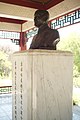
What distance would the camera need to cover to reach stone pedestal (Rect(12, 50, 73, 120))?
168 cm

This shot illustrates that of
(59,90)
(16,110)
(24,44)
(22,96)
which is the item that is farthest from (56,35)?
(24,44)

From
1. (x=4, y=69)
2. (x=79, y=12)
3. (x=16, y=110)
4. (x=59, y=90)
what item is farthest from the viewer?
(x=4, y=69)

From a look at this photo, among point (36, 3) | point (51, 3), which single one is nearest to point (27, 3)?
point (36, 3)

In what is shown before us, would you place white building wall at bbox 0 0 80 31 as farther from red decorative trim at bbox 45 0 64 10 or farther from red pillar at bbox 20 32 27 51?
red pillar at bbox 20 32 27 51

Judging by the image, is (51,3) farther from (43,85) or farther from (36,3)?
(43,85)

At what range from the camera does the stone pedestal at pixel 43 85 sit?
168 cm

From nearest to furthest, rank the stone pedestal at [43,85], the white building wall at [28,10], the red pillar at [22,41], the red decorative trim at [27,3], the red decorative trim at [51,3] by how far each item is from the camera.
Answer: the stone pedestal at [43,85], the white building wall at [28,10], the red decorative trim at [51,3], the red decorative trim at [27,3], the red pillar at [22,41]

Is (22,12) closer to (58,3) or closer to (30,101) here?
(58,3)

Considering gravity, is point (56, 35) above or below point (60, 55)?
above

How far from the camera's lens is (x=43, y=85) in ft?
5.60

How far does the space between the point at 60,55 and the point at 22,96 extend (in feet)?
1.91

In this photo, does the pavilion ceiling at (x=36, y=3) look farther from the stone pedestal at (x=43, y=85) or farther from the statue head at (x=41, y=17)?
the stone pedestal at (x=43, y=85)

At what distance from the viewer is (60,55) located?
1774 millimetres

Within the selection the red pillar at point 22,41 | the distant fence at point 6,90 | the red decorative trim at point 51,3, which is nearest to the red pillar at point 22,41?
the red pillar at point 22,41
